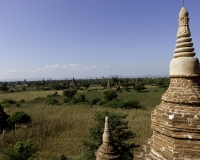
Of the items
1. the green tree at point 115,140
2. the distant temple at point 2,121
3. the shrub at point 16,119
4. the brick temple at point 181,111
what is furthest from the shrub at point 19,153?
the shrub at point 16,119

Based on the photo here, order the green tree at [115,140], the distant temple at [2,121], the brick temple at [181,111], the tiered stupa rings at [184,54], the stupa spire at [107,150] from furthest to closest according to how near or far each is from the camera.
→ the distant temple at [2,121] < the green tree at [115,140] < the stupa spire at [107,150] < the tiered stupa rings at [184,54] < the brick temple at [181,111]

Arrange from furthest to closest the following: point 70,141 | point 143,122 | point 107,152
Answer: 1. point 143,122
2. point 70,141
3. point 107,152

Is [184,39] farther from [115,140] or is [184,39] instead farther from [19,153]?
[19,153]

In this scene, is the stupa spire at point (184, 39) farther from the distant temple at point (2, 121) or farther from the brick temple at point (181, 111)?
the distant temple at point (2, 121)

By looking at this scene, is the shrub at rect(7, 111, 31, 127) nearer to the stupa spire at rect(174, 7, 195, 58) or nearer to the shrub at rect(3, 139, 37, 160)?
the shrub at rect(3, 139, 37, 160)

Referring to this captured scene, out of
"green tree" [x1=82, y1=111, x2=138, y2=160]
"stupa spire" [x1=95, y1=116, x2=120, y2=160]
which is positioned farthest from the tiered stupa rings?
"green tree" [x1=82, y1=111, x2=138, y2=160]

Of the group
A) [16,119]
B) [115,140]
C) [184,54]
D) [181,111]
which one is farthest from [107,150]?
[16,119]

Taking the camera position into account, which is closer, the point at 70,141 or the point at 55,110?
the point at 70,141

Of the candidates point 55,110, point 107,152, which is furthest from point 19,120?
point 107,152

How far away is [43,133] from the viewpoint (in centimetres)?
1855

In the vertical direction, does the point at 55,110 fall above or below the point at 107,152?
below

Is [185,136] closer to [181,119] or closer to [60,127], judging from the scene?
[181,119]

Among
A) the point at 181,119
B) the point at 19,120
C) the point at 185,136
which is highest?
the point at 181,119

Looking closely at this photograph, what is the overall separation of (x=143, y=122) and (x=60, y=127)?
9.56 m
